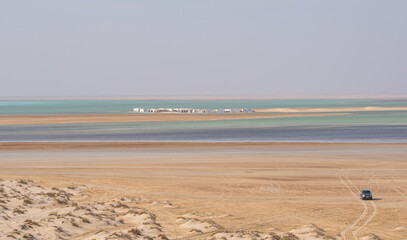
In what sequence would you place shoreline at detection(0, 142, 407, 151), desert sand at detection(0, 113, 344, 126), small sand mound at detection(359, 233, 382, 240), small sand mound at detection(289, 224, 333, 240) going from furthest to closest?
1. desert sand at detection(0, 113, 344, 126)
2. shoreline at detection(0, 142, 407, 151)
3. small sand mound at detection(289, 224, 333, 240)
4. small sand mound at detection(359, 233, 382, 240)

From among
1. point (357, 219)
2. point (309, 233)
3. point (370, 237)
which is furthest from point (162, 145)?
point (370, 237)

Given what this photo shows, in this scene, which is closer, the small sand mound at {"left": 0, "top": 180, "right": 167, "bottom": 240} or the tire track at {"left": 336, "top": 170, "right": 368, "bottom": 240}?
the small sand mound at {"left": 0, "top": 180, "right": 167, "bottom": 240}

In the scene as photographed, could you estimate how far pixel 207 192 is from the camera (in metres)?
37.8

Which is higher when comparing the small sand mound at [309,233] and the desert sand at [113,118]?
the small sand mound at [309,233]

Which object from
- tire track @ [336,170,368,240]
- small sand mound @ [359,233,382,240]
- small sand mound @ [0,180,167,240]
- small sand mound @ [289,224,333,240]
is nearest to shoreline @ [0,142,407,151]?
tire track @ [336,170,368,240]

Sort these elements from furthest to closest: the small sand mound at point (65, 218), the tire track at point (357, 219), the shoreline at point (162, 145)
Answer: the shoreline at point (162, 145) < the tire track at point (357, 219) < the small sand mound at point (65, 218)

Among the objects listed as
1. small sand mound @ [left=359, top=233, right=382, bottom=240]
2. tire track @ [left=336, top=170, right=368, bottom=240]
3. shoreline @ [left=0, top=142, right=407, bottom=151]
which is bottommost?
shoreline @ [left=0, top=142, right=407, bottom=151]

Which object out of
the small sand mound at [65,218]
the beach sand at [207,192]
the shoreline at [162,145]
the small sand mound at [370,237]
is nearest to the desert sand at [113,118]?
the shoreline at [162,145]

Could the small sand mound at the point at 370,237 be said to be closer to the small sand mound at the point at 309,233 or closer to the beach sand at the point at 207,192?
the beach sand at the point at 207,192

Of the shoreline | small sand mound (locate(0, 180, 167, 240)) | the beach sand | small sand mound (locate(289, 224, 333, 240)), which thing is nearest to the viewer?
small sand mound (locate(0, 180, 167, 240))

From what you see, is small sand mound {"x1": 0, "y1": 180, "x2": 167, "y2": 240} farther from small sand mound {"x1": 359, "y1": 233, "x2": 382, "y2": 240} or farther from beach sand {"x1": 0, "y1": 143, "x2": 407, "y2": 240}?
small sand mound {"x1": 359, "y1": 233, "x2": 382, "y2": 240}

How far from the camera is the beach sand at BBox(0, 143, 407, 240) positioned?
26016 mm

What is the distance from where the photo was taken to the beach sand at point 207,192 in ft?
85.4

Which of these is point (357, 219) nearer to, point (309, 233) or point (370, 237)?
point (370, 237)
